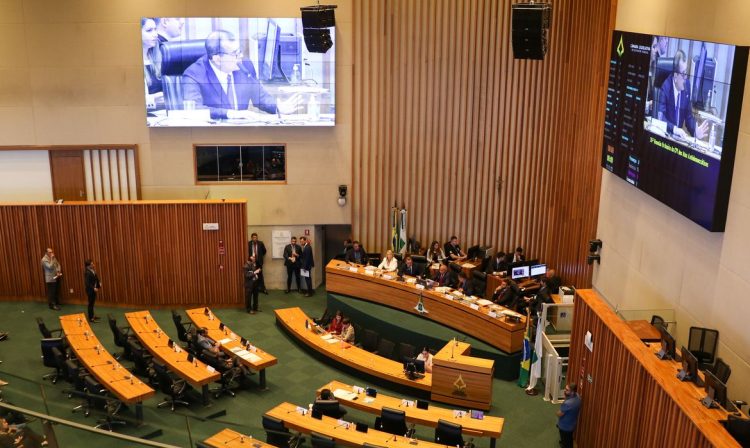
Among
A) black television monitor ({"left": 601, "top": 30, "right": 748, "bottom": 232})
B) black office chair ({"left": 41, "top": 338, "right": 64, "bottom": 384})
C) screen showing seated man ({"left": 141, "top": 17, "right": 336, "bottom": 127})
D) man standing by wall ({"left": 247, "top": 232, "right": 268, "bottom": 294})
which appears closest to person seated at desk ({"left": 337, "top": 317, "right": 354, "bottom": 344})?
man standing by wall ({"left": 247, "top": 232, "right": 268, "bottom": 294})

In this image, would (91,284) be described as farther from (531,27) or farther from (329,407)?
(531,27)

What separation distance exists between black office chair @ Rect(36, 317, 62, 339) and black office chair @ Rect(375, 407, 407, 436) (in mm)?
5766

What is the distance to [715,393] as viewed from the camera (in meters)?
7.53

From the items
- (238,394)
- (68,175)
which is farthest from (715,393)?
(68,175)

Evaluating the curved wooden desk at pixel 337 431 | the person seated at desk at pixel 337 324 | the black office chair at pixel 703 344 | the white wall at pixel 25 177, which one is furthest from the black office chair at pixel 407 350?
the white wall at pixel 25 177

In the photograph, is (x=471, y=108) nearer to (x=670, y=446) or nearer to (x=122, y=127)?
(x=122, y=127)

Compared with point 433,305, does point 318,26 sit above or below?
above

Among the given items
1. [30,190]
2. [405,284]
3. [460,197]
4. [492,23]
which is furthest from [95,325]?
[492,23]

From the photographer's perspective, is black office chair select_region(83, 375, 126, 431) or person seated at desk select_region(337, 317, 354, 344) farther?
person seated at desk select_region(337, 317, 354, 344)

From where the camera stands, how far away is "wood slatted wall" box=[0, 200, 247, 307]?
571 inches

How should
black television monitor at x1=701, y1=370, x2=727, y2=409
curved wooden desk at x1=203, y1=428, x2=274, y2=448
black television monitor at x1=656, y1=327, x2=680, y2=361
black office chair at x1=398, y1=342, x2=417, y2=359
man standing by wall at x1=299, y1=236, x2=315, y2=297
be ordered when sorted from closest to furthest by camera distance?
black television monitor at x1=701, y1=370, x2=727, y2=409 < black television monitor at x1=656, y1=327, x2=680, y2=361 < curved wooden desk at x1=203, y1=428, x2=274, y2=448 < black office chair at x1=398, y1=342, x2=417, y2=359 < man standing by wall at x1=299, y1=236, x2=315, y2=297

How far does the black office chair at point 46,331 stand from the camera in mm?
11906

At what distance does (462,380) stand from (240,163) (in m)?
A: 6.82

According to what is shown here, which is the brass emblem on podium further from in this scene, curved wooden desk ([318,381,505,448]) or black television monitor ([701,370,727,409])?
black television monitor ([701,370,727,409])
